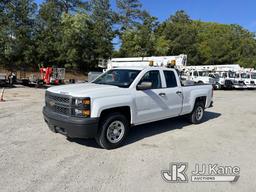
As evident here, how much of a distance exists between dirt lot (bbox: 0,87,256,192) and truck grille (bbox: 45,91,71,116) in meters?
0.81

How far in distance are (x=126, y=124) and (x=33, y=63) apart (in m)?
30.1

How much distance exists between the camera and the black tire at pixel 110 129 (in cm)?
521

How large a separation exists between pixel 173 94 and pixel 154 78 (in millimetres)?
770

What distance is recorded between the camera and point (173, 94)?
22.3 ft

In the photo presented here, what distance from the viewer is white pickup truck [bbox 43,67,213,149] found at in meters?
4.96

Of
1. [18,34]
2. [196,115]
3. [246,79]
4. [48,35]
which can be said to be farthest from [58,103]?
[48,35]

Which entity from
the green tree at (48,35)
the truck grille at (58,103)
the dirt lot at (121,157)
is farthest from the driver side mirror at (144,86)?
the green tree at (48,35)

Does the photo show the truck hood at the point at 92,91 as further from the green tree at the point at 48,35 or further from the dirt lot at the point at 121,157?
the green tree at the point at 48,35

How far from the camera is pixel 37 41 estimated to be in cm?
3250

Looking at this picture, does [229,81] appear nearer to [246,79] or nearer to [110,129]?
[246,79]

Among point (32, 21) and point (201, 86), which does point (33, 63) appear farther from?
point (201, 86)

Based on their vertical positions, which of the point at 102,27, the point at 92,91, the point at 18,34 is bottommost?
the point at 92,91

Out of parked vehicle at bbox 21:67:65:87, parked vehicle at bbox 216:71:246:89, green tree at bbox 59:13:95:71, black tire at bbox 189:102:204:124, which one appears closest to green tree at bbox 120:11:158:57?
green tree at bbox 59:13:95:71

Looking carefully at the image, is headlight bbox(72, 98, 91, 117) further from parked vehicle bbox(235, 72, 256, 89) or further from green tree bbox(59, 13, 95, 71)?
green tree bbox(59, 13, 95, 71)
